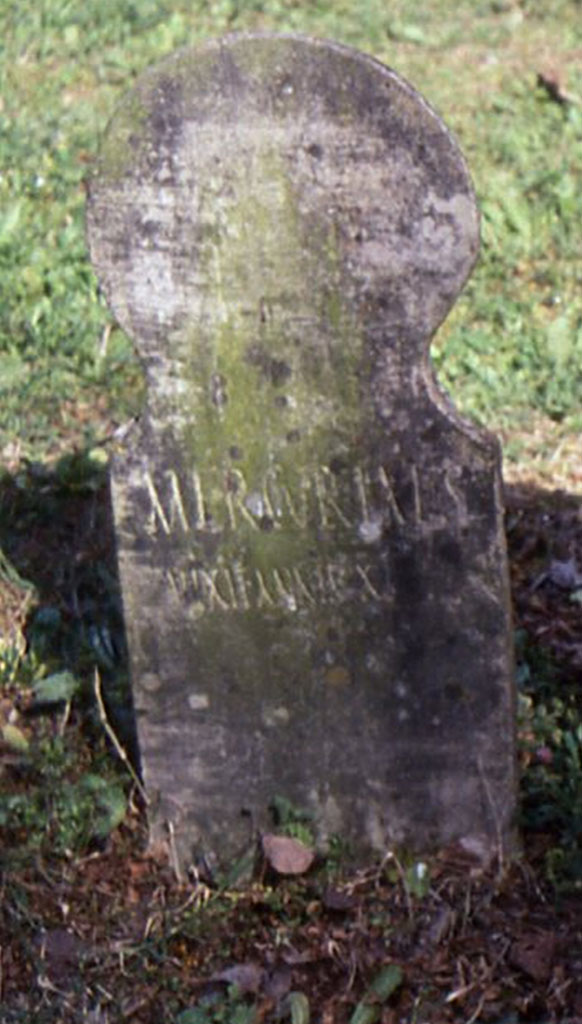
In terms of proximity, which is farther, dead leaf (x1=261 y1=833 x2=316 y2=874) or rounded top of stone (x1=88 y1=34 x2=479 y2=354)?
dead leaf (x1=261 y1=833 x2=316 y2=874)

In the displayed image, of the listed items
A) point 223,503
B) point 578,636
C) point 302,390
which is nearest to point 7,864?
point 223,503

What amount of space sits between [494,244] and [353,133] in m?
3.31

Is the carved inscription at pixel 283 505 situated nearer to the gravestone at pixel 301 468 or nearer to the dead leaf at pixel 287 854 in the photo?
the gravestone at pixel 301 468

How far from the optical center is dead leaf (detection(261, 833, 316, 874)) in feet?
13.9

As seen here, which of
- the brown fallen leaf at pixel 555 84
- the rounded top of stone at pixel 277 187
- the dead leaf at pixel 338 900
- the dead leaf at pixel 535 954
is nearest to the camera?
the rounded top of stone at pixel 277 187

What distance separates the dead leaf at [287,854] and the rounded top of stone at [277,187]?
113 cm

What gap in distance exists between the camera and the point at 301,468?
404 cm

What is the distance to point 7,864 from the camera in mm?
4344

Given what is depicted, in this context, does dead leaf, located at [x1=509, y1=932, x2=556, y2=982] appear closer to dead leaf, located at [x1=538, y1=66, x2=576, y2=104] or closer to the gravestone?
the gravestone

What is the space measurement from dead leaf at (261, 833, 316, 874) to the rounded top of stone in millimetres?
1131

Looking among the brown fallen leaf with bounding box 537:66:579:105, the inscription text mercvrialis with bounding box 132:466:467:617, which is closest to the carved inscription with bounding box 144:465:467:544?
the inscription text mercvrialis with bounding box 132:466:467:617

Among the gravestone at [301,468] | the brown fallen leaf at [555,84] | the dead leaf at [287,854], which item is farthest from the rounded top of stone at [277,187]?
the brown fallen leaf at [555,84]

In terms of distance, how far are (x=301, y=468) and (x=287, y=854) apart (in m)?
0.85

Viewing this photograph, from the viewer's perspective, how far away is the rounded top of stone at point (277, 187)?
3.77 metres
